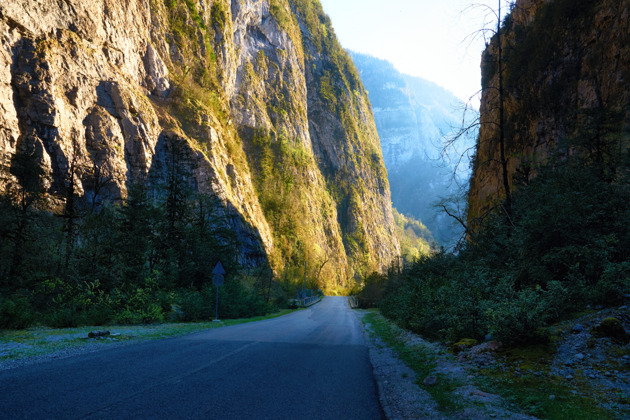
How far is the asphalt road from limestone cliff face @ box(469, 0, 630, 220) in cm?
1058

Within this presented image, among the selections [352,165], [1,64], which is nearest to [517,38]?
[1,64]

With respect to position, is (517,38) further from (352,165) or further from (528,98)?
(352,165)

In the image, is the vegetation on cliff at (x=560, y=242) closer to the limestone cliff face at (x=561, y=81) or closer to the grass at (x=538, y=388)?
the limestone cliff face at (x=561, y=81)

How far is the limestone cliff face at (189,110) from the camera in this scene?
90.4 ft

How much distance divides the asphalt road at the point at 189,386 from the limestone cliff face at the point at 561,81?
10580mm

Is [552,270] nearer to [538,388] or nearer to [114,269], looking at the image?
[538,388]

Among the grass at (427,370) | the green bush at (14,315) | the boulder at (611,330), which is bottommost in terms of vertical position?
the grass at (427,370)

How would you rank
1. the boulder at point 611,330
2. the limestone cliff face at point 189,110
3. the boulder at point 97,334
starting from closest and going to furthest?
1. the boulder at point 611,330
2. the boulder at point 97,334
3. the limestone cliff face at point 189,110

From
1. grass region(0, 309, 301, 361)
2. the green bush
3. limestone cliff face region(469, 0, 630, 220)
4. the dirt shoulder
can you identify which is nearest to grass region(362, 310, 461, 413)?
the dirt shoulder

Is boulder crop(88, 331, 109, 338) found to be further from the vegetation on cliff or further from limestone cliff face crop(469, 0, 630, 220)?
limestone cliff face crop(469, 0, 630, 220)

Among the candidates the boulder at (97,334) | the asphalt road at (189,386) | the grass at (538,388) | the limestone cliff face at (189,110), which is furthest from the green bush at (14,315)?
the limestone cliff face at (189,110)

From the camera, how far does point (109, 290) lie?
49.7 ft

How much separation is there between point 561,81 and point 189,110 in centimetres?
3972

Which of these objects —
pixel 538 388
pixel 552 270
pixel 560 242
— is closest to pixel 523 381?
pixel 538 388
